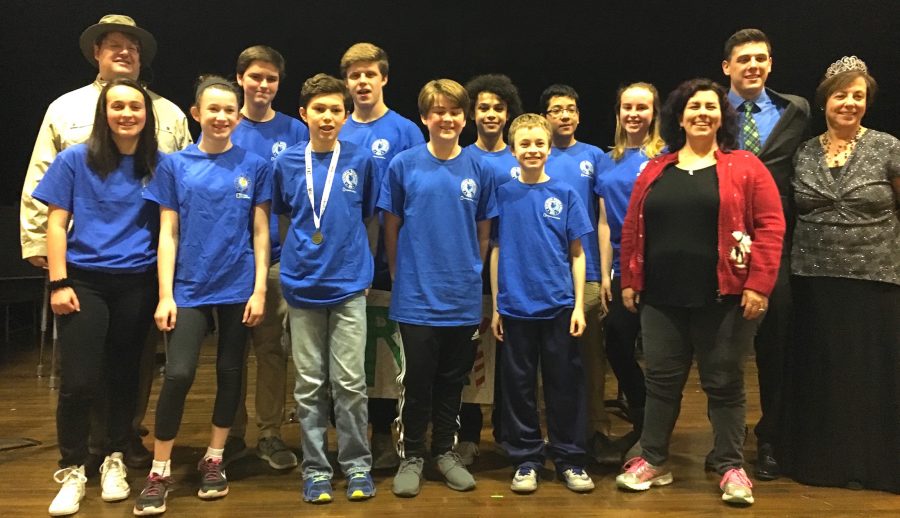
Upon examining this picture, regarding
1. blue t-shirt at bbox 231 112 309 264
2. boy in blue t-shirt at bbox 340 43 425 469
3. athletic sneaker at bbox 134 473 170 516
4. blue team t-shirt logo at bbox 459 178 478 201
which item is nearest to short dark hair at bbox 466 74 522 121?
boy in blue t-shirt at bbox 340 43 425 469

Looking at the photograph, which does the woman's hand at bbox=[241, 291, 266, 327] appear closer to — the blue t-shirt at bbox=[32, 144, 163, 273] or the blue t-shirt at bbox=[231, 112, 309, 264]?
the blue t-shirt at bbox=[32, 144, 163, 273]

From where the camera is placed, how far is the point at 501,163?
2.72 meters

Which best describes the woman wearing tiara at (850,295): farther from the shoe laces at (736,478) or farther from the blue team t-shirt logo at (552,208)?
the blue team t-shirt logo at (552,208)

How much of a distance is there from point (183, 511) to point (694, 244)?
1945 millimetres

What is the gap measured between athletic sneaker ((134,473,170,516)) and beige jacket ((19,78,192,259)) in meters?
1.01

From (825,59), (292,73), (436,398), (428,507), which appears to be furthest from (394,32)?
(428,507)

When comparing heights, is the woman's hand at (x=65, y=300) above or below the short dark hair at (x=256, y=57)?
below

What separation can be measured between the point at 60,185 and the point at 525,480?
190cm

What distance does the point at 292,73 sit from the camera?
18.7ft

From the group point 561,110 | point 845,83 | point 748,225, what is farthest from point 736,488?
point 561,110

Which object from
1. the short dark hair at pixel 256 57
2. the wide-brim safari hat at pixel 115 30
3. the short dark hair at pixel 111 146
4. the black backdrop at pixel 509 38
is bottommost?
the short dark hair at pixel 111 146

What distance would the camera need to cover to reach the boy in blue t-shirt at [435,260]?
2.37 m

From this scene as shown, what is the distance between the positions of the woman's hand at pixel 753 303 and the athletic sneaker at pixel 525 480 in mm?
938

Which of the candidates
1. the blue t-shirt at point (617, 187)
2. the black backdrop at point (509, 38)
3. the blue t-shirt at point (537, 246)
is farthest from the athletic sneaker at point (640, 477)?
the black backdrop at point (509, 38)
